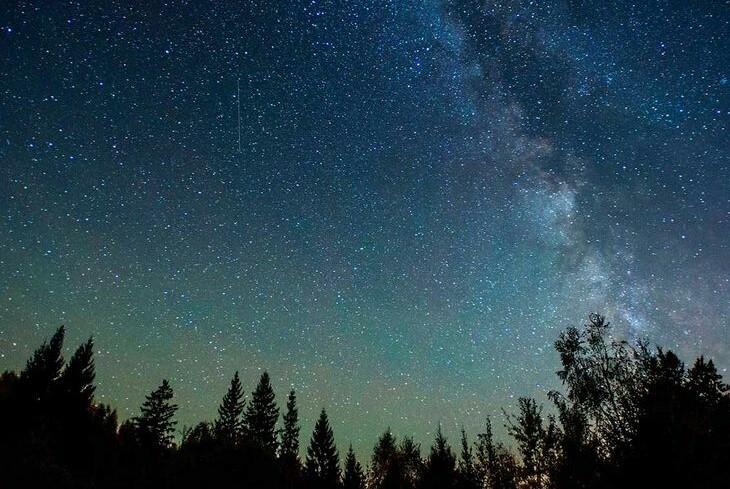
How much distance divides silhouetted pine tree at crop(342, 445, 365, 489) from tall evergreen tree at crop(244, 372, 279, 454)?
9.87m

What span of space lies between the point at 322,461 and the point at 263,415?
434 inches

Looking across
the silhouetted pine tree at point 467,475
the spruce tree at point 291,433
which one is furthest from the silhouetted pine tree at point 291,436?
the silhouetted pine tree at point 467,475

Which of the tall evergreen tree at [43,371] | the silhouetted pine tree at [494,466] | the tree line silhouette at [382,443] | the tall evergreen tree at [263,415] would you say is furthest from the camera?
the tall evergreen tree at [263,415]

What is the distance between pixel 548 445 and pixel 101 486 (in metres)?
22.8

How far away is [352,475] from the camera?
153 feet

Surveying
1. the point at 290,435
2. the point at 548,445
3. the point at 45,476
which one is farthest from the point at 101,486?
the point at 290,435

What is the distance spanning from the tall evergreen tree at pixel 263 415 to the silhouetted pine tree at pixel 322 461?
5.63 meters

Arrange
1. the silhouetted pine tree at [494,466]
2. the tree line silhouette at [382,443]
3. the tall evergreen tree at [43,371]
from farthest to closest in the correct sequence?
1. the tall evergreen tree at [43,371]
2. the silhouetted pine tree at [494,466]
3. the tree line silhouette at [382,443]

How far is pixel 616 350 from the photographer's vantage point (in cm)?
2016

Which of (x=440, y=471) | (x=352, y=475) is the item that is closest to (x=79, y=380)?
(x=352, y=475)

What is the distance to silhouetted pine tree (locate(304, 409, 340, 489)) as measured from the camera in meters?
45.5

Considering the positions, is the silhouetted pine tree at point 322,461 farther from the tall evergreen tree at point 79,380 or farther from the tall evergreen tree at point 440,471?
the tall evergreen tree at point 79,380

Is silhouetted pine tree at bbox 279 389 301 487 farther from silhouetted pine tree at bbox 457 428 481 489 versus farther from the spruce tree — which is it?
silhouetted pine tree at bbox 457 428 481 489

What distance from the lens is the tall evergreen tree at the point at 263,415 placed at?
52.7 meters
